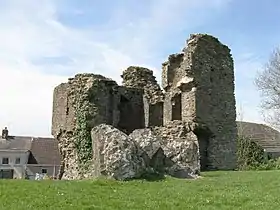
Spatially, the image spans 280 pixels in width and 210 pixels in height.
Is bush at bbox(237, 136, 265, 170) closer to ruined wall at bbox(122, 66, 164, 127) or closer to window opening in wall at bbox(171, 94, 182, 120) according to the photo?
ruined wall at bbox(122, 66, 164, 127)

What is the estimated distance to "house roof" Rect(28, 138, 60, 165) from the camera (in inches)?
1923

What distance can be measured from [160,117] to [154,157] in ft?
32.4

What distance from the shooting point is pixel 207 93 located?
970 inches

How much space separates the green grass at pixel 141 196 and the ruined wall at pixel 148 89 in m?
12.6

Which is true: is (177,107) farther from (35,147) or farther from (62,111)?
(35,147)

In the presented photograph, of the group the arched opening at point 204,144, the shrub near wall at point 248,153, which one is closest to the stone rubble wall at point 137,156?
the arched opening at point 204,144

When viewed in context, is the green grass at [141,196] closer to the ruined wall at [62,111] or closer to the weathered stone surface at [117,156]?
the weathered stone surface at [117,156]

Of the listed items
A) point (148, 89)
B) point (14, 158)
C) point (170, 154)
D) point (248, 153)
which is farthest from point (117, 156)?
point (14, 158)

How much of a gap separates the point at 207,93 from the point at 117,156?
10.2 metres

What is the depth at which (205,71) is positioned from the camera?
976 inches

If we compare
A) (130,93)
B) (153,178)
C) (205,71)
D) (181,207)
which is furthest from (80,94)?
(181,207)

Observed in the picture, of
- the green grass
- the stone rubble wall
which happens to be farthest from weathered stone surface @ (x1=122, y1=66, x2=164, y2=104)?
the green grass

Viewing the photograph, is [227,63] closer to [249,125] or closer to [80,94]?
[80,94]

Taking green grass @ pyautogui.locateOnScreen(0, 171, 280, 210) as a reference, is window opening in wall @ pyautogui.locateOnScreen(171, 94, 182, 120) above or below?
above
